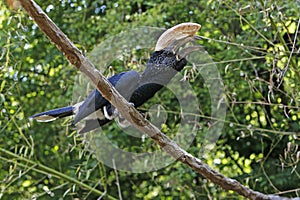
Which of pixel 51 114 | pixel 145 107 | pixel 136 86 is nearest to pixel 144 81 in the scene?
pixel 136 86

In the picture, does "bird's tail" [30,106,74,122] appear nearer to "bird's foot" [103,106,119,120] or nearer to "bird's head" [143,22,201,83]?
"bird's foot" [103,106,119,120]

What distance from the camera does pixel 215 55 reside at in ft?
8.61

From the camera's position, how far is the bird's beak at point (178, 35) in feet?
4.52

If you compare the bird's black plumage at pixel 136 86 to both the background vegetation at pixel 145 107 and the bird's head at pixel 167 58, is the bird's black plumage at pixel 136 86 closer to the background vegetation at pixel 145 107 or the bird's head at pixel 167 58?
the bird's head at pixel 167 58

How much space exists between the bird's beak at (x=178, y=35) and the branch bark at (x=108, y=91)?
29cm

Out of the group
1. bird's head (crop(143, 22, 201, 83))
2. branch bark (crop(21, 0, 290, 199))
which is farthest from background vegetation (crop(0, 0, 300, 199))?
branch bark (crop(21, 0, 290, 199))

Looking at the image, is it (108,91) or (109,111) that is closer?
(108,91)

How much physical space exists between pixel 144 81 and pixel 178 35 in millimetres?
258

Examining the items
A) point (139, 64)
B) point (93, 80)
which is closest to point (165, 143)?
point (93, 80)

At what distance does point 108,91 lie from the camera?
3.65 ft

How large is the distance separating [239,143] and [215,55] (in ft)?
1.92

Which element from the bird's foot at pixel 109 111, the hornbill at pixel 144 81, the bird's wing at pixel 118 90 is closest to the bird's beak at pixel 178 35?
the hornbill at pixel 144 81

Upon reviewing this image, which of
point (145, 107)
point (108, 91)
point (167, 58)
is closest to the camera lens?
point (108, 91)

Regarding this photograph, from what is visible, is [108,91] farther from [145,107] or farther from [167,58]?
[145,107]
